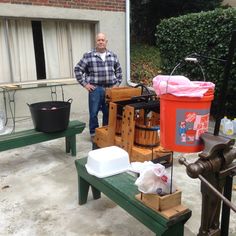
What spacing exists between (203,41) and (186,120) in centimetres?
443

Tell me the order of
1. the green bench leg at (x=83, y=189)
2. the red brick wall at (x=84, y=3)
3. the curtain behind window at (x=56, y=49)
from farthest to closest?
the curtain behind window at (x=56, y=49)
the red brick wall at (x=84, y=3)
the green bench leg at (x=83, y=189)

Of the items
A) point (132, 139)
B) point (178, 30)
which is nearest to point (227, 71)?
point (132, 139)

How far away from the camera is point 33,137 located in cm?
393

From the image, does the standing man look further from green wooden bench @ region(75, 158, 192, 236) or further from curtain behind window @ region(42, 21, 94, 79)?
curtain behind window @ region(42, 21, 94, 79)

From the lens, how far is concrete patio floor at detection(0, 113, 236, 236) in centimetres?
266

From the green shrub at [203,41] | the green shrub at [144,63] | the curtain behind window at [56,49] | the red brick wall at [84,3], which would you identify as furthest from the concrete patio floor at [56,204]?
the green shrub at [144,63]

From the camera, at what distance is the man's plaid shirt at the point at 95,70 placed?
464 centimetres

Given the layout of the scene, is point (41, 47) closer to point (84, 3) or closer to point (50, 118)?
point (84, 3)

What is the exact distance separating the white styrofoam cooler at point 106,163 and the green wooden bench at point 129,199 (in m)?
0.05

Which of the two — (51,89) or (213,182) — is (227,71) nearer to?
(213,182)

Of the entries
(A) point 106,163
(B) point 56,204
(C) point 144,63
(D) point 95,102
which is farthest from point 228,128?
(C) point 144,63

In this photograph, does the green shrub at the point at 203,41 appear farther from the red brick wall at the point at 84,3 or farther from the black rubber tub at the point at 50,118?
the black rubber tub at the point at 50,118

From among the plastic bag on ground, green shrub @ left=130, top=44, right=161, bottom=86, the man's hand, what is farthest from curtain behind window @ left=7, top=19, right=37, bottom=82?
the plastic bag on ground

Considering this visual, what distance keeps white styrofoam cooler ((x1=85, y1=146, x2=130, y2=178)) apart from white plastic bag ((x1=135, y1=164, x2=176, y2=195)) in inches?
24.3
